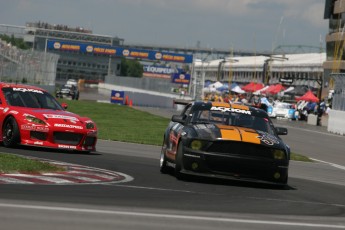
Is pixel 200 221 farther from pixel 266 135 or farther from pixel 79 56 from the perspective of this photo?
pixel 79 56

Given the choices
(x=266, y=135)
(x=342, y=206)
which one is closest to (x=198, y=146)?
(x=266, y=135)

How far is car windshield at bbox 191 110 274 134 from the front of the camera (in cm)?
1408

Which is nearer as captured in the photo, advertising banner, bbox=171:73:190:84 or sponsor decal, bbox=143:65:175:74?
advertising banner, bbox=171:73:190:84

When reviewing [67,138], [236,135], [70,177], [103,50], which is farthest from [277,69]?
[70,177]

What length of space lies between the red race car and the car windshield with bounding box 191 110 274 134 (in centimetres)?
347

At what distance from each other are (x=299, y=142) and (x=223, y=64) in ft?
440

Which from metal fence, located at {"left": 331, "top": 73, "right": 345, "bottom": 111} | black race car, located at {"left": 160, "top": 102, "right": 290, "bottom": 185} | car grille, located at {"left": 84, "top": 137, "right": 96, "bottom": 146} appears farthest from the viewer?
metal fence, located at {"left": 331, "top": 73, "right": 345, "bottom": 111}

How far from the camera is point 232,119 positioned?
46.4ft

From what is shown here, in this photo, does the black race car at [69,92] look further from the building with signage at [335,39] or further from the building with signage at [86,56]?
the building with signage at [86,56]

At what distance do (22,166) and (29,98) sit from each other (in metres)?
5.61

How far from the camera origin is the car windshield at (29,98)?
17.6 m

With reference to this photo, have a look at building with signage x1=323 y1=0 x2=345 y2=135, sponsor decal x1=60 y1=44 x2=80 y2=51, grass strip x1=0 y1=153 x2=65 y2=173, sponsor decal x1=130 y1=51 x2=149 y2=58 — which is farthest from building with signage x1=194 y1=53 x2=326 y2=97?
grass strip x1=0 y1=153 x2=65 y2=173

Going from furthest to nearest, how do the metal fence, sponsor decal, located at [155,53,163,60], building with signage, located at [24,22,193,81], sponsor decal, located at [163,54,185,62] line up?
1. sponsor decal, located at [155,53,163,60]
2. sponsor decal, located at [163,54,185,62]
3. building with signage, located at [24,22,193,81]
4. the metal fence

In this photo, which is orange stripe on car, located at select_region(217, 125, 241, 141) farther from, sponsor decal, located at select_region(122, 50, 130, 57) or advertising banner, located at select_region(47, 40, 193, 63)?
sponsor decal, located at select_region(122, 50, 130, 57)
